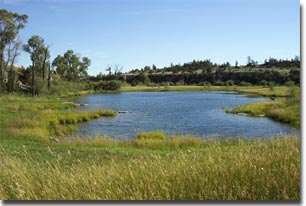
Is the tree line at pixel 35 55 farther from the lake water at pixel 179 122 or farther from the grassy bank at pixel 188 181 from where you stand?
the lake water at pixel 179 122

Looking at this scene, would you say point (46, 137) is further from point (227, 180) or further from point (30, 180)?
point (227, 180)

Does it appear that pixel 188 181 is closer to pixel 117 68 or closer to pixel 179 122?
pixel 117 68

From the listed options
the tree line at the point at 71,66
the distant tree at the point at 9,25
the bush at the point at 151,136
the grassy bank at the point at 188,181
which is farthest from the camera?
the bush at the point at 151,136

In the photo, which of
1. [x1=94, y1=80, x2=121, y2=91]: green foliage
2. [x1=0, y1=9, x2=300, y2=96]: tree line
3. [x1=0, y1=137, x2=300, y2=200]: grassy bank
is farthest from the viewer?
[x1=94, y1=80, x2=121, y2=91]: green foliage

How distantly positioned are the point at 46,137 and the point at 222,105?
301 inches

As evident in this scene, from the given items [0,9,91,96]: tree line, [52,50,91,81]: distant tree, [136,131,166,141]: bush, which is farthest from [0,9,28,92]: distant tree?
[136,131,166,141]: bush

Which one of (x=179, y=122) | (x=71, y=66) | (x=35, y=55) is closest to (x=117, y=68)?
(x=71, y=66)

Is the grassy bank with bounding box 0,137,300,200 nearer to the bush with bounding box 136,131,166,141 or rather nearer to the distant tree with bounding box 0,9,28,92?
the distant tree with bounding box 0,9,28,92

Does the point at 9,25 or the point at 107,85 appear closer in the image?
the point at 9,25

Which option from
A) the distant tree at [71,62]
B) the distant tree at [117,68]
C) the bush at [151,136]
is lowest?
the bush at [151,136]

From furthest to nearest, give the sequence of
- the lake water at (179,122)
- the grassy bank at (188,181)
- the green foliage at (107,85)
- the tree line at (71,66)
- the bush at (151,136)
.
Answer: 1. the lake water at (179,122)
2. the bush at (151,136)
3. the green foliage at (107,85)
4. the tree line at (71,66)
5. the grassy bank at (188,181)

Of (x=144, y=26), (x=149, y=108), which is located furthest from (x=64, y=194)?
(x=149, y=108)

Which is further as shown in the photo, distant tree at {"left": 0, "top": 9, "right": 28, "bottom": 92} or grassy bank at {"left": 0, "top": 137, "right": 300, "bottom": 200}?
distant tree at {"left": 0, "top": 9, "right": 28, "bottom": 92}

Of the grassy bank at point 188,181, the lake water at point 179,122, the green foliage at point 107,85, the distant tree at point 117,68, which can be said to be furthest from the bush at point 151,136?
the grassy bank at point 188,181
